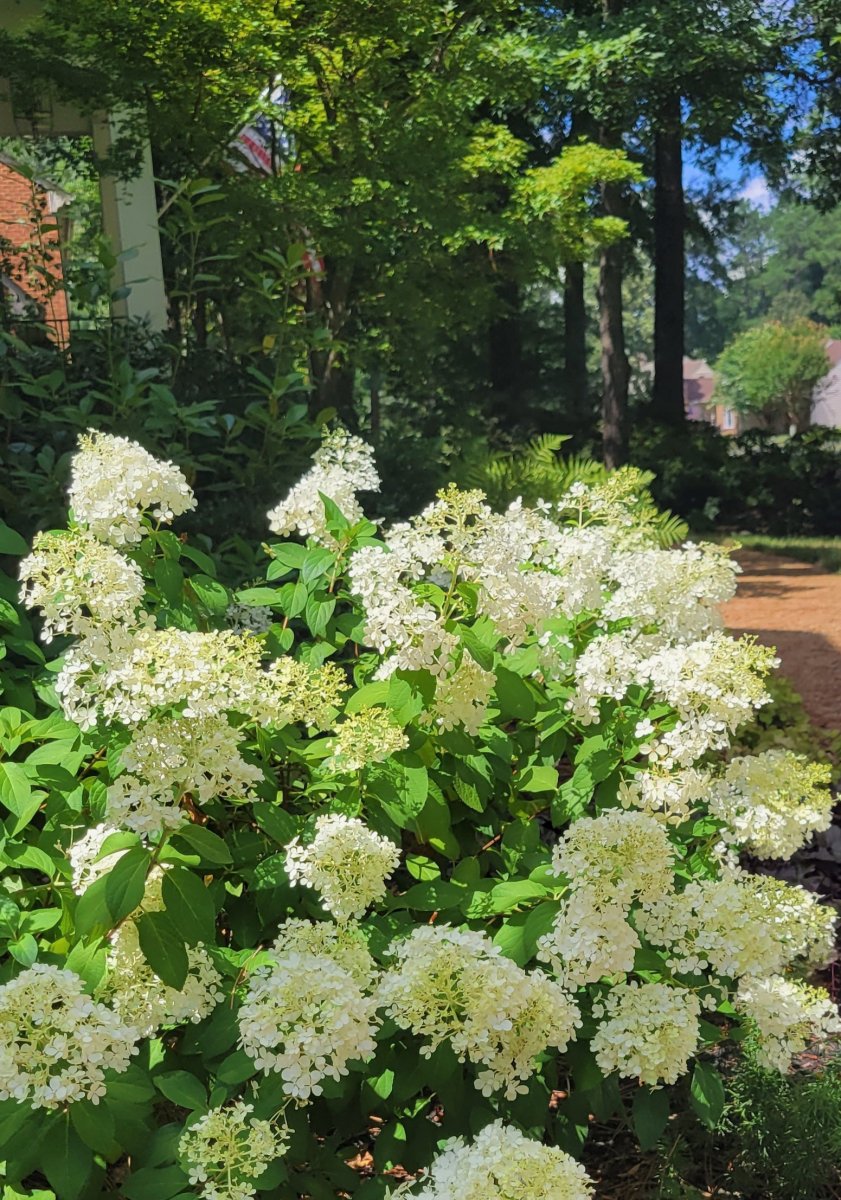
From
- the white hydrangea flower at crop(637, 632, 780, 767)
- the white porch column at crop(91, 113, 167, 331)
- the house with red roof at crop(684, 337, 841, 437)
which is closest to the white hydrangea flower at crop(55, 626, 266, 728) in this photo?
the white hydrangea flower at crop(637, 632, 780, 767)

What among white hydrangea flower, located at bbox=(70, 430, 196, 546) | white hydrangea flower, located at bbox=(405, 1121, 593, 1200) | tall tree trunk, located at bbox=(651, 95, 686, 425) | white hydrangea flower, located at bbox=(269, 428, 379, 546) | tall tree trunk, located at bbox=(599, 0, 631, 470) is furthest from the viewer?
tall tree trunk, located at bbox=(651, 95, 686, 425)

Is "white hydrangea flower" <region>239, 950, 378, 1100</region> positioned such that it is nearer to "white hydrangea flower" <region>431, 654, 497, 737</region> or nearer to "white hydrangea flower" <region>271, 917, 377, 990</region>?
"white hydrangea flower" <region>271, 917, 377, 990</region>

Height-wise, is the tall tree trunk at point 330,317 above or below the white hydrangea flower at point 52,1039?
above

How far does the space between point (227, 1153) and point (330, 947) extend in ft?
0.97

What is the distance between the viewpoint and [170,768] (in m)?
1.58

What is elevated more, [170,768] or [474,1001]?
[170,768]

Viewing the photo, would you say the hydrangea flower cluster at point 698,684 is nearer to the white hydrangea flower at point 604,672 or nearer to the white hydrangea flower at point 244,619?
the white hydrangea flower at point 604,672

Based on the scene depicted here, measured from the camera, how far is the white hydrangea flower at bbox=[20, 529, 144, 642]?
1.72m

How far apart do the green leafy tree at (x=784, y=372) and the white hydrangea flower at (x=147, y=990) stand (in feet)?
72.8

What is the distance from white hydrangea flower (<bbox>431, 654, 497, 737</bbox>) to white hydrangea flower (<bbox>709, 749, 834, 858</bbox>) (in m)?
0.43

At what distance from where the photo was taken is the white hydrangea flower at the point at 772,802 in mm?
1869

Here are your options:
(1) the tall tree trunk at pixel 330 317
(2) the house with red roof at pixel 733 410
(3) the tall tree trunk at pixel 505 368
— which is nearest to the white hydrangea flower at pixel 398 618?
(1) the tall tree trunk at pixel 330 317

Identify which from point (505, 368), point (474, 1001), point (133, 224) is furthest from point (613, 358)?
point (474, 1001)

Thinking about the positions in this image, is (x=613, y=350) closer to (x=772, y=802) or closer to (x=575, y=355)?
(x=575, y=355)
